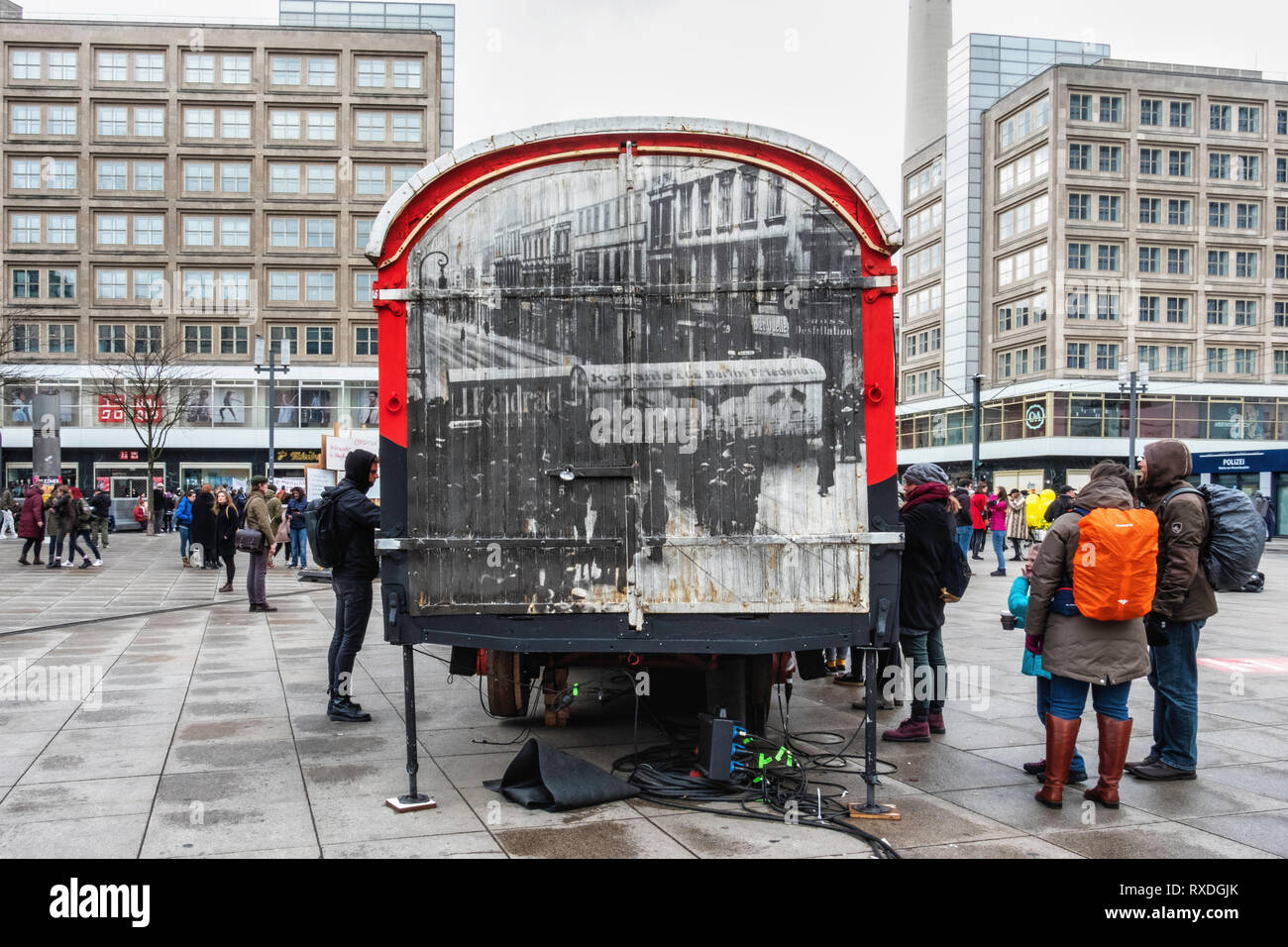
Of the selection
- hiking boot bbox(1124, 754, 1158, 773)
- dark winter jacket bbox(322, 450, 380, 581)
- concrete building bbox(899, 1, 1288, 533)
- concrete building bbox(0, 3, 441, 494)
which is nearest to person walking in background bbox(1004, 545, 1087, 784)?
hiking boot bbox(1124, 754, 1158, 773)

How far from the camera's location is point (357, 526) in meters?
7.92

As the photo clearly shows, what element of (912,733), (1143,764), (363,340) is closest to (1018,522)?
(912,733)

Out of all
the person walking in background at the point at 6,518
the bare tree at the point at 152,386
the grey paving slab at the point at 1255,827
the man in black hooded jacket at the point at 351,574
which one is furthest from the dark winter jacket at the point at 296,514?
the bare tree at the point at 152,386

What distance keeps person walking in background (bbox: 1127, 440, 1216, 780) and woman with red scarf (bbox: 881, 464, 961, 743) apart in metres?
1.37

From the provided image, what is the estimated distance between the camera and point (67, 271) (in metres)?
56.8

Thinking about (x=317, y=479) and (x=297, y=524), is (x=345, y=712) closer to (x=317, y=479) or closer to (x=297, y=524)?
(x=317, y=479)

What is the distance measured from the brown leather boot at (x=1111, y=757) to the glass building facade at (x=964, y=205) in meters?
62.7

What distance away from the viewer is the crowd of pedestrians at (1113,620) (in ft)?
18.4

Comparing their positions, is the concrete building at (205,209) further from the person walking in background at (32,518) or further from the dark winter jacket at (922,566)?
the dark winter jacket at (922,566)

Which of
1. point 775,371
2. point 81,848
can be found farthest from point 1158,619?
point 81,848

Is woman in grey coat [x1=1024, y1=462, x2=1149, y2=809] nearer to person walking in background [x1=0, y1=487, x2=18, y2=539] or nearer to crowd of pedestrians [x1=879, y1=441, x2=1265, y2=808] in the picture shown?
crowd of pedestrians [x1=879, y1=441, x2=1265, y2=808]

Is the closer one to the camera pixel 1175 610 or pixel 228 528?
pixel 1175 610

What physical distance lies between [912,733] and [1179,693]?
1.70 meters

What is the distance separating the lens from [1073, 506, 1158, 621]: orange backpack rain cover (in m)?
5.50
